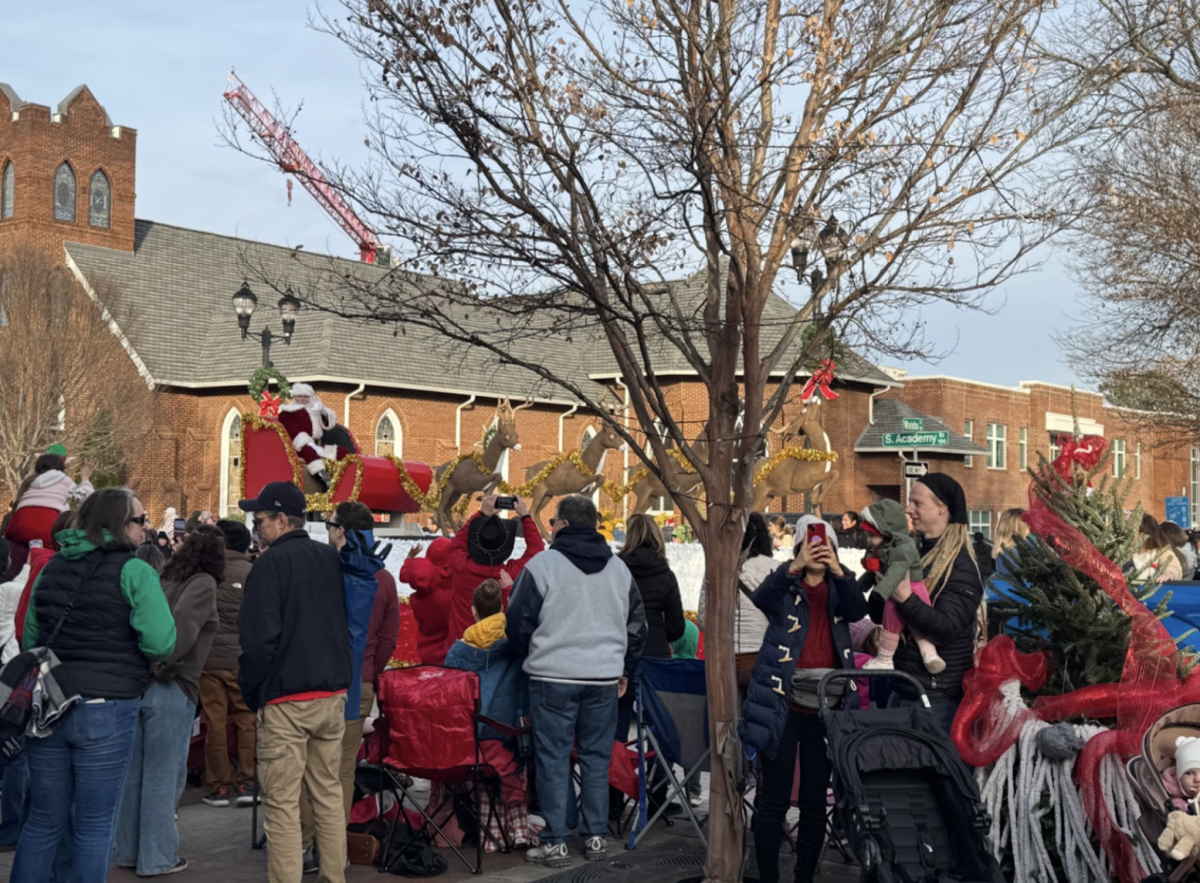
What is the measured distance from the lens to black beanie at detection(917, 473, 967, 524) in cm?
662

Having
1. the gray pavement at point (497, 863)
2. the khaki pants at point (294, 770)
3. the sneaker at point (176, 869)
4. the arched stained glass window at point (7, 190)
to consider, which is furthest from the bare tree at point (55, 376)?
the khaki pants at point (294, 770)

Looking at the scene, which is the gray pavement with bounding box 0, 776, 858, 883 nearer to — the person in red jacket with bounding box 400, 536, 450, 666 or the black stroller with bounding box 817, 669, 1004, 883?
the black stroller with bounding box 817, 669, 1004, 883

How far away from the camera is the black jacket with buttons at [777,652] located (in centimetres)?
623

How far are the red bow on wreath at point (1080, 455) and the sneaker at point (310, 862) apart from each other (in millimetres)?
4749

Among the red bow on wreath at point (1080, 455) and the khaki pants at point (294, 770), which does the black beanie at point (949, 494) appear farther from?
the khaki pants at point (294, 770)

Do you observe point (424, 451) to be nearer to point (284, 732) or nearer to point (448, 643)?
point (448, 643)

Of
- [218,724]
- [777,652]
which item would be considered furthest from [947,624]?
[218,724]

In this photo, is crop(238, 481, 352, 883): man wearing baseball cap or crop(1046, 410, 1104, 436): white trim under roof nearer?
crop(238, 481, 352, 883): man wearing baseball cap

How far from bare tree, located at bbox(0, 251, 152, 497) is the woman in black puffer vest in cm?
3073

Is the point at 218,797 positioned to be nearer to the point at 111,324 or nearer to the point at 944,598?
the point at 944,598

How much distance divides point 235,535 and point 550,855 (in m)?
3.37

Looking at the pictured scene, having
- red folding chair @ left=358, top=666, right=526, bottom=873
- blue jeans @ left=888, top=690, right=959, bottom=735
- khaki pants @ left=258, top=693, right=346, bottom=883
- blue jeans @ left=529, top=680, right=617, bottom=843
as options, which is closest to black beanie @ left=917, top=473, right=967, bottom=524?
blue jeans @ left=888, top=690, right=959, bottom=735

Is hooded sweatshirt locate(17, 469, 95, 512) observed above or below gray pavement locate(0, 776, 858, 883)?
above

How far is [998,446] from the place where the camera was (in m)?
53.3
